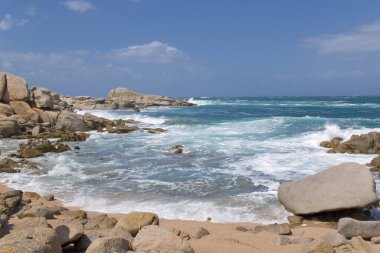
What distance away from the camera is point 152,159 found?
1828 centimetres

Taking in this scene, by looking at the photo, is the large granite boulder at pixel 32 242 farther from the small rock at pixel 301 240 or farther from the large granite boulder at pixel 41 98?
the large granite boulder at pixel 41 98

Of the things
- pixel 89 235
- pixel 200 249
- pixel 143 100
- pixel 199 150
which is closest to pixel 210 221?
pixel 200 249

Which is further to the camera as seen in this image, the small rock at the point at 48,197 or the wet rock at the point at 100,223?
the small rock at the point at 48,197

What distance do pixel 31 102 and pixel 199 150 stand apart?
59.7 ft

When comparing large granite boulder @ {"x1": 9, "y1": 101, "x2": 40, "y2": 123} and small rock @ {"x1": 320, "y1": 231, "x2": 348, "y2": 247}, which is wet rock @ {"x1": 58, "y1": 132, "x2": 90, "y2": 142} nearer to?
large granite boulder @ {"x1": 9, "y1": 101, "x2": 40, "y2": 123}

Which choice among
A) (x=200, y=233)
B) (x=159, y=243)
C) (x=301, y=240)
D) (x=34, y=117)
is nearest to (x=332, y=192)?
(x=301, y=240)

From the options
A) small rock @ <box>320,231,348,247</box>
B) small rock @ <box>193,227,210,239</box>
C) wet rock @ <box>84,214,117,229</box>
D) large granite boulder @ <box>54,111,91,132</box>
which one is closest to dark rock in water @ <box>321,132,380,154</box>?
small rock @ <box>320,231,348,247</box>

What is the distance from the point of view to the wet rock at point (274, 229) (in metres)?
8.55

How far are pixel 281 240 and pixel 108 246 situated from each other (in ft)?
12.2

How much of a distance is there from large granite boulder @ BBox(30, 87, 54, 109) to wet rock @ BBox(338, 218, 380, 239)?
29.3 meters

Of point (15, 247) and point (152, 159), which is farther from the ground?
point (15, 247)

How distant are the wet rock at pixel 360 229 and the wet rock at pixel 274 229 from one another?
3.82ft

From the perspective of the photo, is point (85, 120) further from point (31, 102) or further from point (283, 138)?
point (283, 138)

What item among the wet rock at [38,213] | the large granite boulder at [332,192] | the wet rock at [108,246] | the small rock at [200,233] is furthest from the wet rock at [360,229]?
the wet rock at [38,213]
